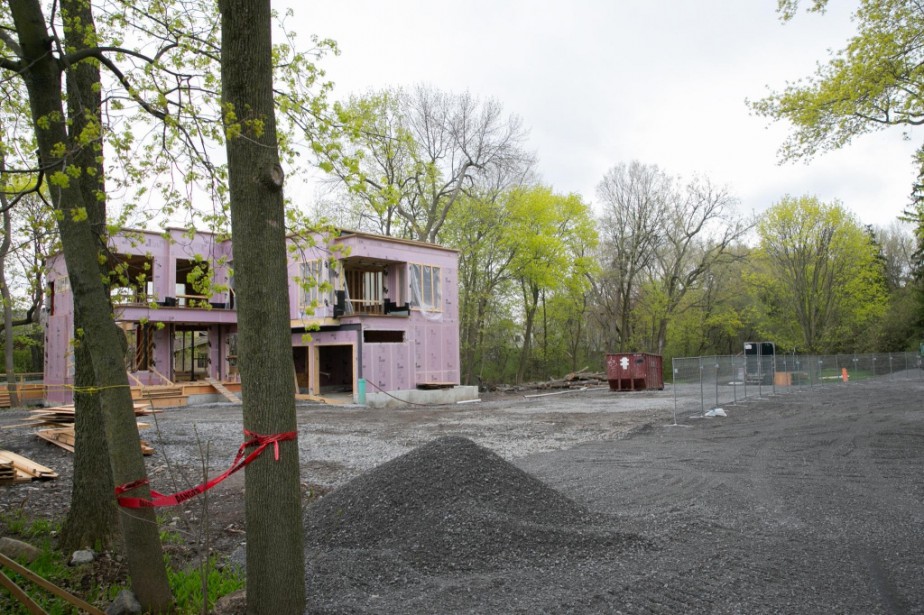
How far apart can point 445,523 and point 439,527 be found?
0.08 metres

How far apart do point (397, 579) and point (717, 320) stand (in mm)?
46297

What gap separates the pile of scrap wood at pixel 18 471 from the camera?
7.79m

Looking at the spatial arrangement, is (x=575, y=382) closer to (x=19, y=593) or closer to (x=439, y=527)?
(x=439, y=527)

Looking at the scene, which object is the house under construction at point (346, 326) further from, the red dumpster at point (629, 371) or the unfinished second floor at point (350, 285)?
the red dumpster at point (629, 371)

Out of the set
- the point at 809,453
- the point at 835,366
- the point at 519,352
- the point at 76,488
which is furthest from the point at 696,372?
the point at 519,352

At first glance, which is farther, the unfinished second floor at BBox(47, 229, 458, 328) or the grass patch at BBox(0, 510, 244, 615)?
the unfinished second floor at BBox(47, 229, 458, 328)

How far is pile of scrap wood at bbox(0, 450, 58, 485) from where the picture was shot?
7.79 m

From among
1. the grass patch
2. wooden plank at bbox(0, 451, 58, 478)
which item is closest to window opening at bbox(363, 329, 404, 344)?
wooden plank at bbox(0, 451, 58, 478)

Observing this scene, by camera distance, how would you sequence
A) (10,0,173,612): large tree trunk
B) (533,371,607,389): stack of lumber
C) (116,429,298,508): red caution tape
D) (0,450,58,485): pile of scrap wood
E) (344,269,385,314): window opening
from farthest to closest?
(533,371,607,389): stack of lumber < (344,269,385,314): window opening < (0,450,58,485): pile of scrap wood < (10,0,173,612): large tree trunk < (116,429,298,508): red caution tape

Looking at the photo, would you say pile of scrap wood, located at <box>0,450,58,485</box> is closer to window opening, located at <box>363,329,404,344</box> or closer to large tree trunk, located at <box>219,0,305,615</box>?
large tree trunk, located at <box>219,0,305,615</box>

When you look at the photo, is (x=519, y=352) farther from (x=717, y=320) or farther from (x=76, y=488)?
(x=76, y=488)

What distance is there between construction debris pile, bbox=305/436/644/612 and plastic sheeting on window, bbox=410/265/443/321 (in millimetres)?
19353

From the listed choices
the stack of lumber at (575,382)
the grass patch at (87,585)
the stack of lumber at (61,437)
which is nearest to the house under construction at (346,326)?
the stack of lumber at (575,382)

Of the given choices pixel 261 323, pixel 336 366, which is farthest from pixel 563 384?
pixel 261 323
